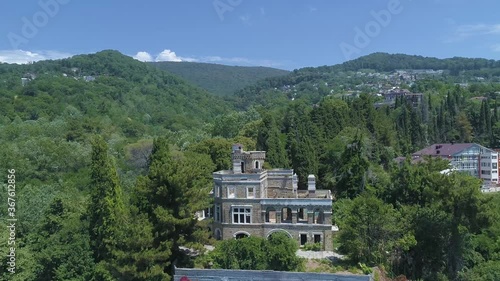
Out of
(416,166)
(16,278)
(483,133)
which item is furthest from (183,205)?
(483,133)

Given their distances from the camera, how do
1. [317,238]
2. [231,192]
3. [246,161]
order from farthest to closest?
1. [246,161]
2. [231,192]
3. [317,238]

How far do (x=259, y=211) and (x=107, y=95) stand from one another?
9565 cm

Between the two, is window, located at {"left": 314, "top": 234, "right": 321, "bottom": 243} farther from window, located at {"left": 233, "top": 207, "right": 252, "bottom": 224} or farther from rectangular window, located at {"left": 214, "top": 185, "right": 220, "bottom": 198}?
rectangular window, located at {"left": 214, "top": 185, "right": 220, "bottom": 198}

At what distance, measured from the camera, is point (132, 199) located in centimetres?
3425

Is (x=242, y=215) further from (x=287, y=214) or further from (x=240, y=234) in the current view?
(x=287, y=214)

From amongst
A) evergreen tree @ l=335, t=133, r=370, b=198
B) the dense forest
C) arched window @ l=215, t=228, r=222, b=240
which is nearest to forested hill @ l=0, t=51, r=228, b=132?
the dense forest

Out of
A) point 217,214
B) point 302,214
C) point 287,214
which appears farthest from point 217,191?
point 302,214

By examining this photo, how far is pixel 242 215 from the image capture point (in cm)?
3509

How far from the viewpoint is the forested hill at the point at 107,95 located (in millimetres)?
96750

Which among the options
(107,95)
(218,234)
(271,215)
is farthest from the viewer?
(107,95)

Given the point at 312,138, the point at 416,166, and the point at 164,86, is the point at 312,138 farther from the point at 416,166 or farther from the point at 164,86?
the point at 164,86

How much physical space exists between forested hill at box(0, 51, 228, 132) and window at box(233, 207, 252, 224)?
49.9m

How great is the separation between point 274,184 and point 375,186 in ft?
33.6

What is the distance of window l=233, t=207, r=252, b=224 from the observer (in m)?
35.0
